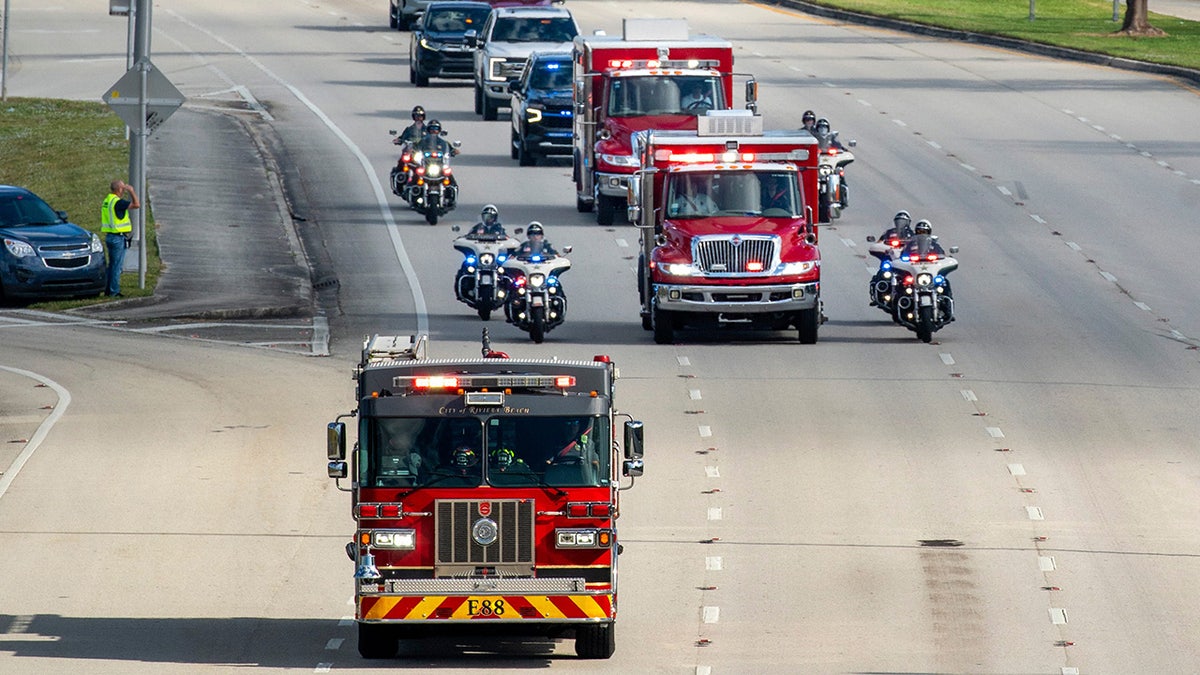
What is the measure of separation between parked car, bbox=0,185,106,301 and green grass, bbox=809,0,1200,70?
1328 inches

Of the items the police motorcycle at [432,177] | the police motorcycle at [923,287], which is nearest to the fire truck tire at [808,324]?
the police motorcycle at [923,287]

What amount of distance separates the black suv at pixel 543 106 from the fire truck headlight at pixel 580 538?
2903 centimetres

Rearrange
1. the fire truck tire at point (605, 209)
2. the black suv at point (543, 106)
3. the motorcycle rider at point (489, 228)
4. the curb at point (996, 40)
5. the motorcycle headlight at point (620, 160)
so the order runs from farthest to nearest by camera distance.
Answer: the curb at point (996, 40) < the black suv at point (543, 106) < the fire truck tire at point (605, 209) < the motorcycle headlight at point (620, 160) < the motorcycle rider at point (489, 228)

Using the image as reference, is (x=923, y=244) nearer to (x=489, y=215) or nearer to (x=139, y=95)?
(x=489, y=215)

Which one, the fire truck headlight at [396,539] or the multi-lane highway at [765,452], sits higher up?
the fire truck headlight at [396,539]

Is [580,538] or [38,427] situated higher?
[580,538]

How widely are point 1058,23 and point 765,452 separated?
167 ft

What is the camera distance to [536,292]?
29375 mm

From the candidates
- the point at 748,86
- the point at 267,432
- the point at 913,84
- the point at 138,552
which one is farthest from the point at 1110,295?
the point at 913,84

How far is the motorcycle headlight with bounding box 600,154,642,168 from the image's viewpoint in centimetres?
3812

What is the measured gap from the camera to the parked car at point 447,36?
55844 millimetres

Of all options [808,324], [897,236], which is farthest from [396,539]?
[897,236]

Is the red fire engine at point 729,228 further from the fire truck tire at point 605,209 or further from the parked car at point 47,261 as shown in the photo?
the fire truck tire at point 605,209

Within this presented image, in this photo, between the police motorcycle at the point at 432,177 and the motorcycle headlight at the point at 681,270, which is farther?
the police motorcycle at the point at 432,177
